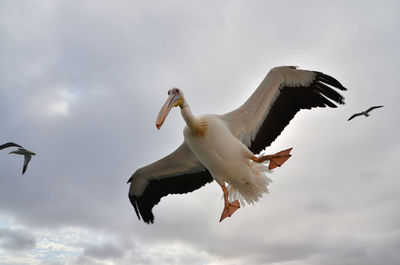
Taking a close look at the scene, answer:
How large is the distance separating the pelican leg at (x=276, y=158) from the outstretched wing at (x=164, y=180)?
6.71ft

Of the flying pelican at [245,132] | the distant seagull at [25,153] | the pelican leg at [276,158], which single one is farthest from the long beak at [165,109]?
the distant seagull at [25,153]

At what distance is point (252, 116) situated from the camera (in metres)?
9.08

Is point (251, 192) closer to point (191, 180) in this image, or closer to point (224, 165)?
point (224, 165)

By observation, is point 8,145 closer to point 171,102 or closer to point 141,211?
point 141,211

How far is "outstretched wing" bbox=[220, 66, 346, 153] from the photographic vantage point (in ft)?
28.7

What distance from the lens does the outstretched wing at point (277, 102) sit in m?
8.73

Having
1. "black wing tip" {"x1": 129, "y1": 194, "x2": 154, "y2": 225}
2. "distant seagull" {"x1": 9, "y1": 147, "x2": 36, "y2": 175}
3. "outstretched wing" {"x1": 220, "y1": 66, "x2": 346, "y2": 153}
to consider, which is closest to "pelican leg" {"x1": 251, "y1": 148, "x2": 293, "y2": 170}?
"outstretched wing" {"x1": 220, "y1": 66, "x2": 346, "y2": 153}

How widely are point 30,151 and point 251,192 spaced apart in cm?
820

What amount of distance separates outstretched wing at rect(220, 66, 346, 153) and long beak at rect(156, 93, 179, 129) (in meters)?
1.47

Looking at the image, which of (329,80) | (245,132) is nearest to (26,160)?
(245,132)

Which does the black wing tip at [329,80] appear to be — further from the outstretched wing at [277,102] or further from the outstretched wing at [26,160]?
the outstretched wing at [26,160]

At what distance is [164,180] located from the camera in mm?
10312

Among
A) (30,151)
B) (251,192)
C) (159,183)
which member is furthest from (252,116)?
(30,151)

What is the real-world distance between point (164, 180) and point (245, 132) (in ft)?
8.61
